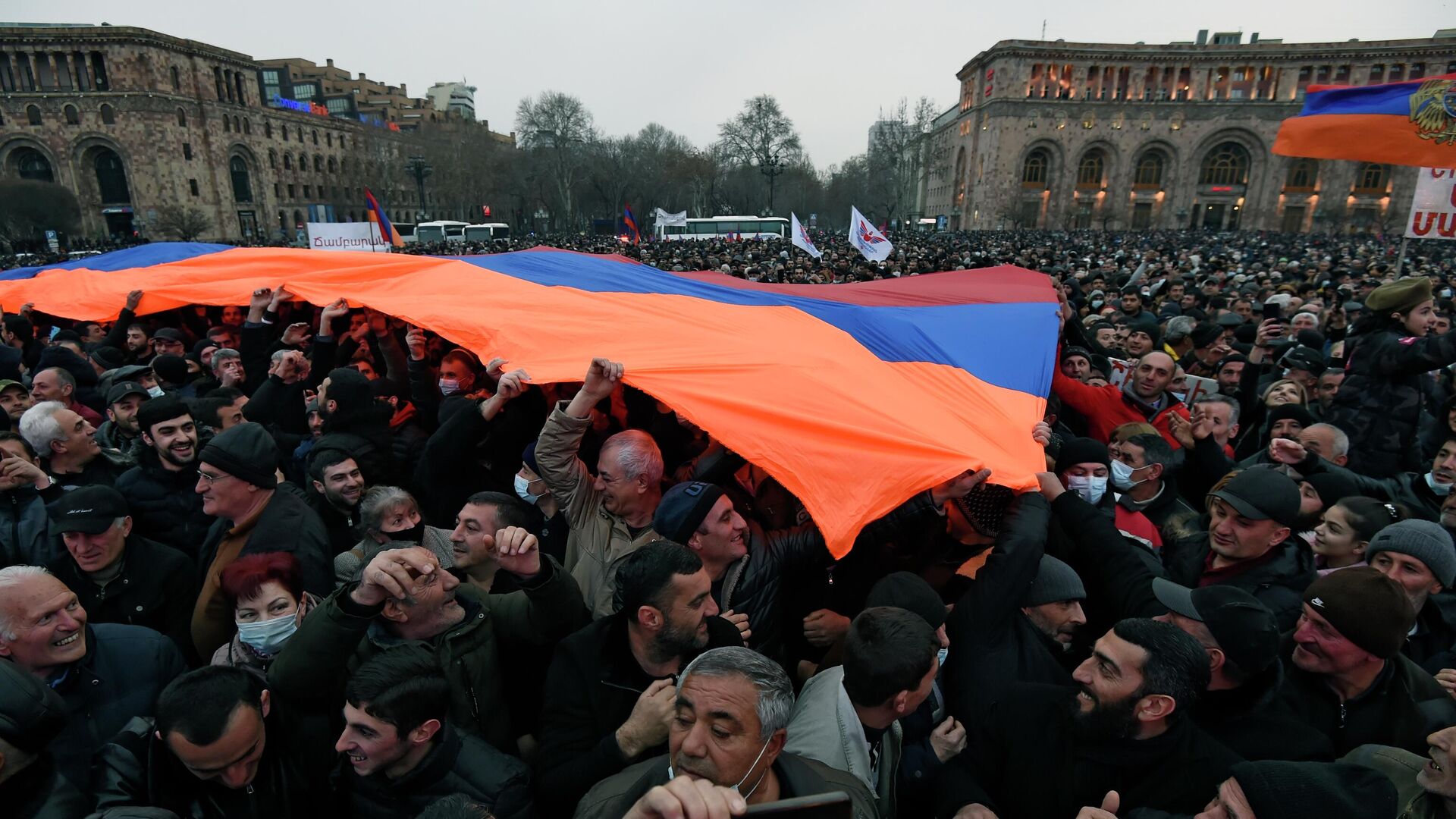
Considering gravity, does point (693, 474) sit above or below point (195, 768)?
above

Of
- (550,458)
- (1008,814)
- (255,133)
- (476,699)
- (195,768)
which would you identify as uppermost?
(255,133)

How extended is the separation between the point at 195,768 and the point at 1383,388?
22.5 ft

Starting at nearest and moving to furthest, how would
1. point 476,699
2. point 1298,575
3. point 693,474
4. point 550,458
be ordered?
point 476,699
point 1298,575
point 550,458
point 693,474

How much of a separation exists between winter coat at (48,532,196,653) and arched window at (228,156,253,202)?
63.9 meters

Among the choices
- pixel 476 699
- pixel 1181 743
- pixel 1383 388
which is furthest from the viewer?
pixel 1383 388

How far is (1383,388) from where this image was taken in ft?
15.5

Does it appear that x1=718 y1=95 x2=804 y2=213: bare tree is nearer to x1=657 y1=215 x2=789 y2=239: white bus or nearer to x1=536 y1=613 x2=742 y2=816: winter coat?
x1=657 y1=215 x2=789 y2=239: white bus

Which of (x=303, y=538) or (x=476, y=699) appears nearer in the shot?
(x=476, y=699)

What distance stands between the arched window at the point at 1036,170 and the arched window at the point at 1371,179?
23103 mm

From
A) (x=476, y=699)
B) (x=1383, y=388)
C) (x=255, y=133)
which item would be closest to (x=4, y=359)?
(x=476, y=699)

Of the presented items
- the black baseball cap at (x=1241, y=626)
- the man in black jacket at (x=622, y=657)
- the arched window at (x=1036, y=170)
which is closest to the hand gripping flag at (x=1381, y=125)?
the black baseball cap at (x=1241, y=626)

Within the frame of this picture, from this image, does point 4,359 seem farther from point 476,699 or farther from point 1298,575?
point 1298,575

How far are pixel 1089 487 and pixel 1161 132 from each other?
68697mm

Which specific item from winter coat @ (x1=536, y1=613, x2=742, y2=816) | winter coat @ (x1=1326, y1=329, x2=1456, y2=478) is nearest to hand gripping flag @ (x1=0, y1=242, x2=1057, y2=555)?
winter coat @ (x1=536, y1=613, x2=742, y2=816)
